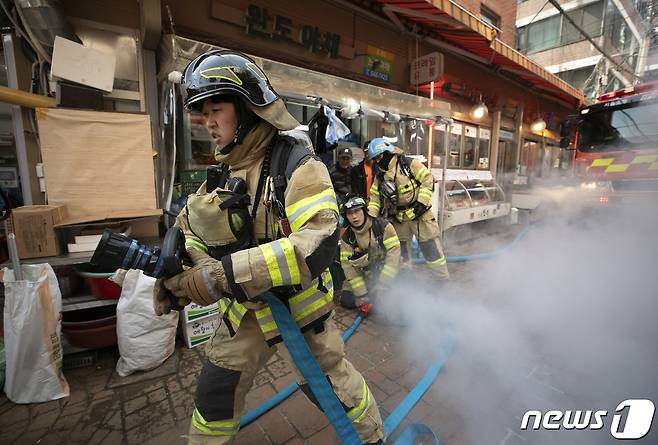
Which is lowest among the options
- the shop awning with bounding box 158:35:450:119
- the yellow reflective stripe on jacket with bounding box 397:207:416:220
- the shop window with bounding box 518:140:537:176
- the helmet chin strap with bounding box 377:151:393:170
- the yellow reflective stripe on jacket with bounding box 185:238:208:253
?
the yellow reflective stripe on jacket with bounding box 397:207:416:220

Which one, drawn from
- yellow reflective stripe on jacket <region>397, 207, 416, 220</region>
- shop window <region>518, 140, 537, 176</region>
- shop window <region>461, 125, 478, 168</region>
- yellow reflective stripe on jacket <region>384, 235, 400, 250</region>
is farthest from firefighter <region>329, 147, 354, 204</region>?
shop window <region>518, 140, 537, 176</region>

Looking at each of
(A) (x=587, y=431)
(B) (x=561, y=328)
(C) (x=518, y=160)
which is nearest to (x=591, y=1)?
(C) (x=518, y=160)

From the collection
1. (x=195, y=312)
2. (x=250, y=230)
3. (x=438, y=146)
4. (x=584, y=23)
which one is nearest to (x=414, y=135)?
(x=438, y=146)

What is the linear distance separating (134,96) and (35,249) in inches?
78.1

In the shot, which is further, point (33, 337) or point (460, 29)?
point (460, 29)

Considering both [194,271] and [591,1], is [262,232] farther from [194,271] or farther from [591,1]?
[591,1]

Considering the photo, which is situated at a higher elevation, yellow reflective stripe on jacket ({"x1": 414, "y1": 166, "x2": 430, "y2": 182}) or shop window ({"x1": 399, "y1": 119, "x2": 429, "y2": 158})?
shop window ({"x1": 399, "y1": 119, "x2": 429, "y2": 158})

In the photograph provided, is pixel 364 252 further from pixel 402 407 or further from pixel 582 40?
pixel 582 40

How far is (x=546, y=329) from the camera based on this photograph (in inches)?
136

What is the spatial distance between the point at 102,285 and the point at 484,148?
10.7 meters

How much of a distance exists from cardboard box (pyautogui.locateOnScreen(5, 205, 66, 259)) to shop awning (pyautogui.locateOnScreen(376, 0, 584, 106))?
18.8ft

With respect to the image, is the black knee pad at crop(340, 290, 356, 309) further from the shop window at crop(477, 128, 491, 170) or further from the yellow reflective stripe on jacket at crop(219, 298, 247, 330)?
the shop window at crop(477, 128, 491, 170)

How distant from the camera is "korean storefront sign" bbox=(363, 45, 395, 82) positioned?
6.26 meters

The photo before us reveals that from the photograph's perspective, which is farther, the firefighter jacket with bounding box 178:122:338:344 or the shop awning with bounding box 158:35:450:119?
the shop awning with bounding box 158:35:450:119
